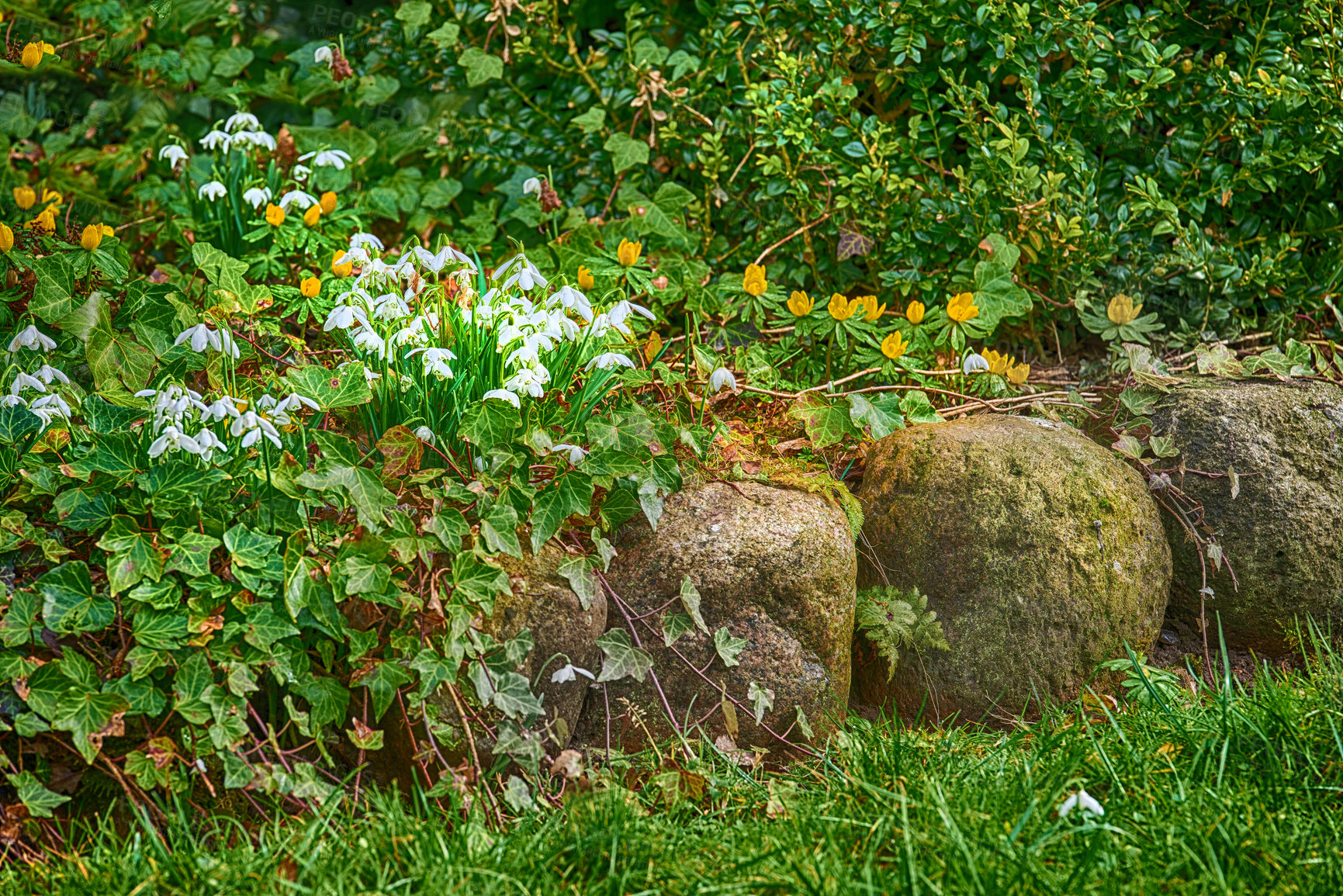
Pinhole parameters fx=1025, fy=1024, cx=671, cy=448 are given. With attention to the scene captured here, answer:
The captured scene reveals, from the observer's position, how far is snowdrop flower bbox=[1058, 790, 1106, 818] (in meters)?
1.82

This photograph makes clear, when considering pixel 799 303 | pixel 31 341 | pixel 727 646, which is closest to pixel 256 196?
pixel 31 341

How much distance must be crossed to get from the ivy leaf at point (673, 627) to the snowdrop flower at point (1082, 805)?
84 cm

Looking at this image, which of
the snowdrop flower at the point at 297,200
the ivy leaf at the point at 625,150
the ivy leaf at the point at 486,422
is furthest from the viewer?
the ivy leaf at the point at 625,150

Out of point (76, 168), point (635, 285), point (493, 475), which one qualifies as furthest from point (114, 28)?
point (493, 475)

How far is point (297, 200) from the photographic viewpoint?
309cm

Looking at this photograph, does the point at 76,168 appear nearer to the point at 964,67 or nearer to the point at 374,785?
the point at 374,785

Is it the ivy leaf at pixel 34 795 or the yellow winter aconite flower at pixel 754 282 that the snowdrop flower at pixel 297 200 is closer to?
the yellow winter aconite flower at pixel 754 282

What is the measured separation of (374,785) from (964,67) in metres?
2.72

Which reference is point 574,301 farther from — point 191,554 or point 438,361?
point 191,554

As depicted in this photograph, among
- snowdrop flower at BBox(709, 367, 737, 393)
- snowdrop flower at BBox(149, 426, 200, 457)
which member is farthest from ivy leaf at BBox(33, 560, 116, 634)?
snowdrop flower at BBox(709, 367, 737, 393)

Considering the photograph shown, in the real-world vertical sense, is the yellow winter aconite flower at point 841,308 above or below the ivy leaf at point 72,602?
above

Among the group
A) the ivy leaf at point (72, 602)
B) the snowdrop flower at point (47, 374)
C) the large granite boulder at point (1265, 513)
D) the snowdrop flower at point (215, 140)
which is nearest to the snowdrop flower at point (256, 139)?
the snowdrop flower at point (215, 140)

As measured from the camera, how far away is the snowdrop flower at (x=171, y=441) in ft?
6.44

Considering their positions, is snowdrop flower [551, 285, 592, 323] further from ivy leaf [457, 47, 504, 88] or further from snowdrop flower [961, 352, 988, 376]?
ivy leaf [457, 47, 504, 88]
